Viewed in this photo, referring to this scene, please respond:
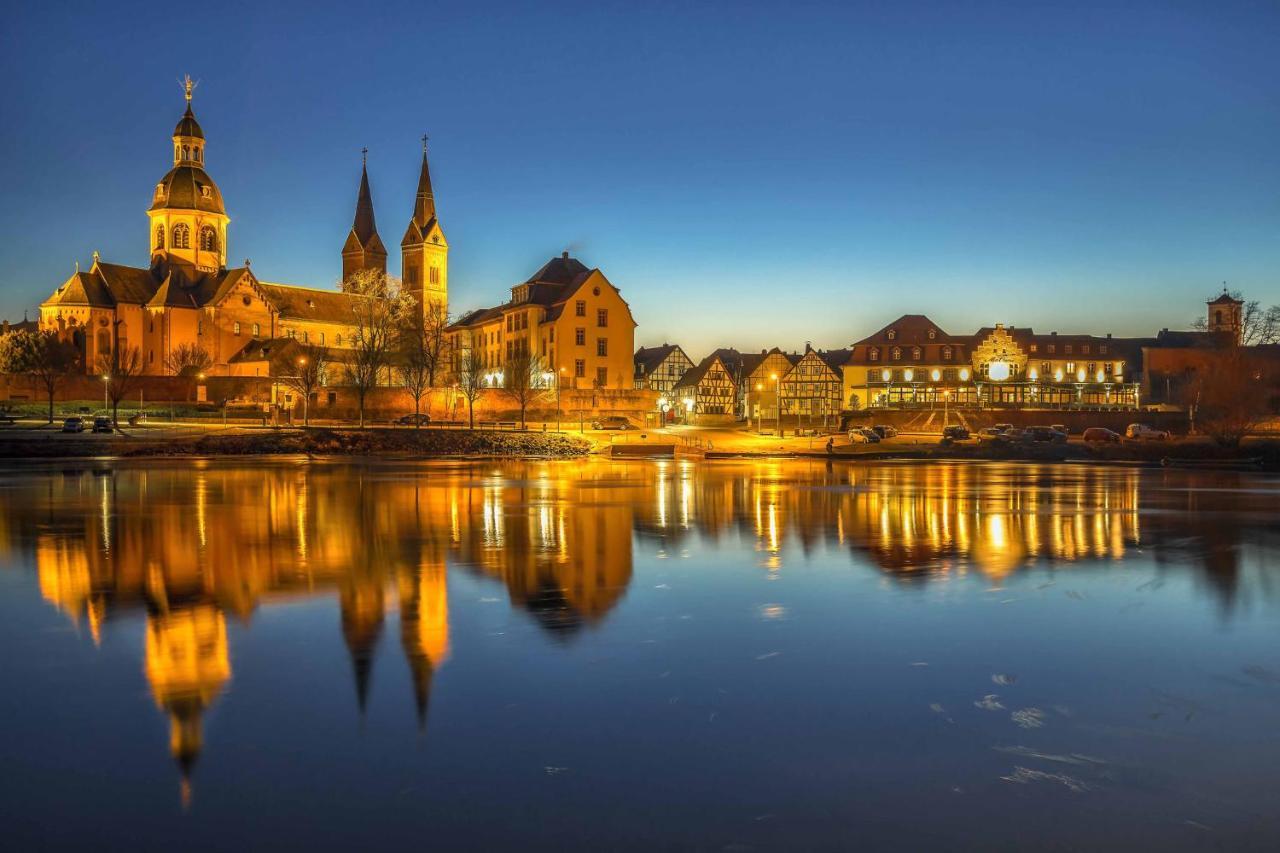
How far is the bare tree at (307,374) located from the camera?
73.4 metres

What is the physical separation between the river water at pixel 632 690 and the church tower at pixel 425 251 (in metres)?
102

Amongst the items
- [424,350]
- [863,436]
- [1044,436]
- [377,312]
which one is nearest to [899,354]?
[863,436]

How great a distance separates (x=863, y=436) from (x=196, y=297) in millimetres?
75416

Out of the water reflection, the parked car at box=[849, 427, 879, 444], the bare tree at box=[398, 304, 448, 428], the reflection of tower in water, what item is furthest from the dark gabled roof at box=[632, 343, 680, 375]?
the reflection of tower in water

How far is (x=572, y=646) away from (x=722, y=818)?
4.22 m

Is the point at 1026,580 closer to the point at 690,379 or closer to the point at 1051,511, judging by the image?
the point at 1051,511

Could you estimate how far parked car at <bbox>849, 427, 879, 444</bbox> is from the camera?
2608 inches

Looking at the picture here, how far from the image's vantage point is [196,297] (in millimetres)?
102500

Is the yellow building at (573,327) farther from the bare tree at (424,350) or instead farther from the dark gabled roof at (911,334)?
the dark gabled roof at (911,334)

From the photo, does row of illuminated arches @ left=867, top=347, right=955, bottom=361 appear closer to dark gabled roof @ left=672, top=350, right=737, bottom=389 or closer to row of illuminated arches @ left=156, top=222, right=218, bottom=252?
dark gabled roof @ left=672, top=350, right=737, bottom=389

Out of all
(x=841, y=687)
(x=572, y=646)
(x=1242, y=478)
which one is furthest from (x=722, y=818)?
(x=1242, y=478)

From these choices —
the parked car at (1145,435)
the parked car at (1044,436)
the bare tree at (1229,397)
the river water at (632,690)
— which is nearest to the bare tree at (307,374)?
the parked car at (1044,436)

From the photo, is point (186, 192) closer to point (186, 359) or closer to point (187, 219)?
point (187, 219)

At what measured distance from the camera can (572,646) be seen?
9758mm
